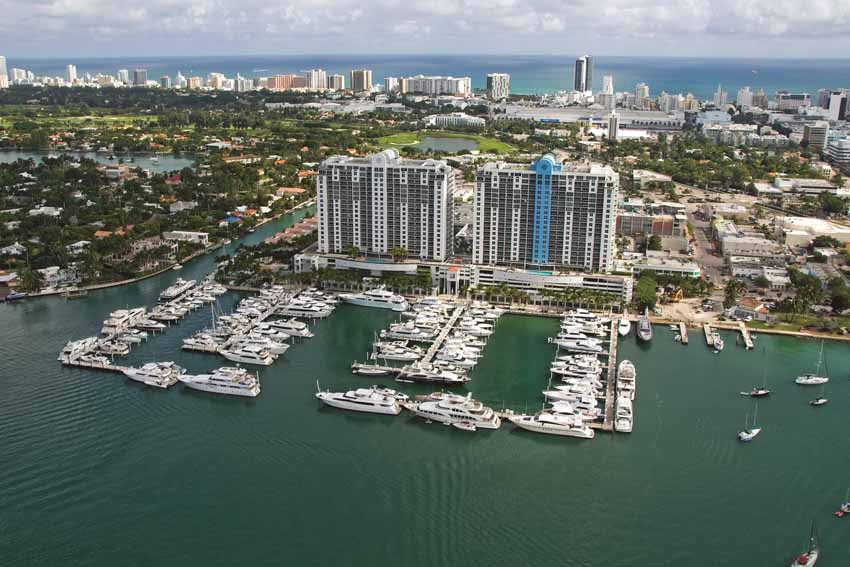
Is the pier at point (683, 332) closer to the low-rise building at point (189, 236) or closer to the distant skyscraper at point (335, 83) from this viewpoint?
Result: the low-rise building at point (189, 236)

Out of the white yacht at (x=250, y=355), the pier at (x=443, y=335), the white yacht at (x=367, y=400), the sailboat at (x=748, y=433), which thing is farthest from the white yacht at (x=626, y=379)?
the white yacht at (x=250, y=355)

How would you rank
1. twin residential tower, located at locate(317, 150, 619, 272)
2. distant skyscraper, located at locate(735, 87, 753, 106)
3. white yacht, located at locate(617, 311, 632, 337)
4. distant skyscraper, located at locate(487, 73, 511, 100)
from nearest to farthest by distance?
white yacht, located at locate(617, 311, 632, 337)
twin residential tower, located at locate(317, 150, 619, 272)
distant skyscraper, located at locate(735, 87, 753, 106)
distant skyscraper, located at locate(487, 73, 511, 100)

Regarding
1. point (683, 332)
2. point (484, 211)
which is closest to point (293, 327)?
point (484, 211)

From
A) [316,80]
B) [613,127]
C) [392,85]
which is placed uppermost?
[316,80]

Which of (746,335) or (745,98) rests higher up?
(745,98)

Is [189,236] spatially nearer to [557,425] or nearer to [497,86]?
[557,425]

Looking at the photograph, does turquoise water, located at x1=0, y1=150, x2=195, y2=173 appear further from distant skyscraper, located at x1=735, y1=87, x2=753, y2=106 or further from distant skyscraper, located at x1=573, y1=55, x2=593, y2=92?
distant skyscraper, located at x1=573, y1=55, x2=593, y2=92

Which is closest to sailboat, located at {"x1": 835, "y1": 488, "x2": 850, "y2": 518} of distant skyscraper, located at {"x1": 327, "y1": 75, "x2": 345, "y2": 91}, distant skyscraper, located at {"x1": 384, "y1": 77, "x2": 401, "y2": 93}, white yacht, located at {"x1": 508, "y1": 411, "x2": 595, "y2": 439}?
white yacht, located at {"x1": 508, "y1": 411, "x2": 595, "y2": 439}
